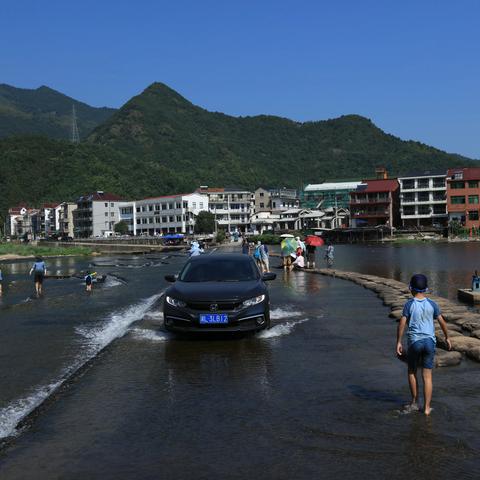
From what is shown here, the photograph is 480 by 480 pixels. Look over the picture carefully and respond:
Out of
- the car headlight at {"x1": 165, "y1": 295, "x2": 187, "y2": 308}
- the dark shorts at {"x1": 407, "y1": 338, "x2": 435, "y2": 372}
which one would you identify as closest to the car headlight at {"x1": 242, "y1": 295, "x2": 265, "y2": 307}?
the car headlight at {"x1": 165, "y1": 295, "x2": 187, "y2": 308}

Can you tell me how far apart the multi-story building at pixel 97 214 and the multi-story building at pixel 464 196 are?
67.2 metres

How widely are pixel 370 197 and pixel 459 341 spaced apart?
95.5m

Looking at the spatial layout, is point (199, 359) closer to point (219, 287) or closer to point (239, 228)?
point (219, 287)

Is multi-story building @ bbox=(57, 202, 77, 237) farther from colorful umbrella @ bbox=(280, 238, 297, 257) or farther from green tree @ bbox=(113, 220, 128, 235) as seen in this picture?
colorful umbrella @ bbox=(280, 238, 297, 257)

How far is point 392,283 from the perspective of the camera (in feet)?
69.2

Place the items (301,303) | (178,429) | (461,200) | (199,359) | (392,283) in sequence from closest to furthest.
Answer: (178,429), (199,359), (301,303), (392,283), (461,200)

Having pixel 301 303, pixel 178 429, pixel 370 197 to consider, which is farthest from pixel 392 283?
pixel 370 197

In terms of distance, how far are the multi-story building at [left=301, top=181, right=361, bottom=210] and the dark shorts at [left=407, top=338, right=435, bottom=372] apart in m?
117

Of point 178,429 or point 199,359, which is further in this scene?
point 199,359

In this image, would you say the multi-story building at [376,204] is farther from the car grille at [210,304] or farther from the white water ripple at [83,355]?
the car grille at [210,304]

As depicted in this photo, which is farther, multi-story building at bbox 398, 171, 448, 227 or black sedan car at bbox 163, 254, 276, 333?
multi-story building at bbox 398, 171, 448, 227

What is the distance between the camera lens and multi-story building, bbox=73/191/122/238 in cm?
12550

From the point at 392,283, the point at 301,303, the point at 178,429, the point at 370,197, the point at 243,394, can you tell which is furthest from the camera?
the point at 370,197

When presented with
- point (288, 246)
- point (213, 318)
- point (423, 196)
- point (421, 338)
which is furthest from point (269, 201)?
point (421, 338)
